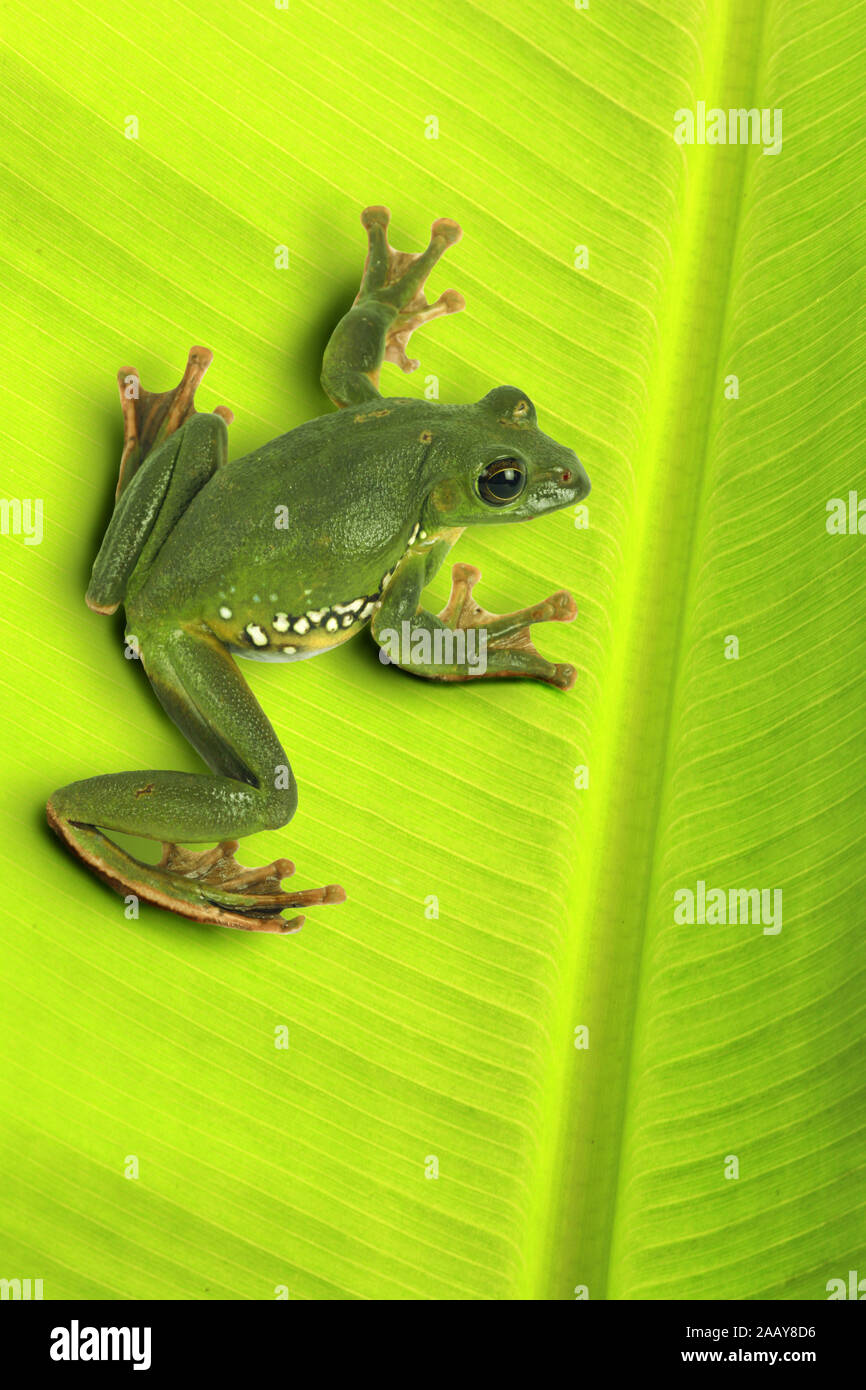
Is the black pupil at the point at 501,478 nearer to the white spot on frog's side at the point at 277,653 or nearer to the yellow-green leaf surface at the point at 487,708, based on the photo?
the yellow-green leaf surface at the point at 487,708

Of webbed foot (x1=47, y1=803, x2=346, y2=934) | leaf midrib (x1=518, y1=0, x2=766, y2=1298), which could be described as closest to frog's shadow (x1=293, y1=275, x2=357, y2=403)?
leaf midrib (x1=518, y1=0, x2=766, y2=1298)

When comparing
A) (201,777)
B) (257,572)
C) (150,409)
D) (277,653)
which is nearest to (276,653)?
(277,653)

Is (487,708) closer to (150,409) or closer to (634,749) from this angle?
(634,749)

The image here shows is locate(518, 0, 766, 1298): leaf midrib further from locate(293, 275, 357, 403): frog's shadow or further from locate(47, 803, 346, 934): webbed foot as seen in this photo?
locate(293, 275, 357, 403): frog's shadow

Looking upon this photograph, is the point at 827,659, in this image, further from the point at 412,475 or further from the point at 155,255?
the point at 155,255

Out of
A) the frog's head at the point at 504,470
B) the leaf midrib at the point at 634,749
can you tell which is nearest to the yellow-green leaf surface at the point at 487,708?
the leaf midrib at the point at 634,749

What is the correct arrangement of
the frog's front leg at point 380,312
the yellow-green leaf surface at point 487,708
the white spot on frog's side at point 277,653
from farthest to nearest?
the frog's front leg at point 380,312
the white spot on frog's side at point 277,653
the yellow-green leaf surface at point 487,708
